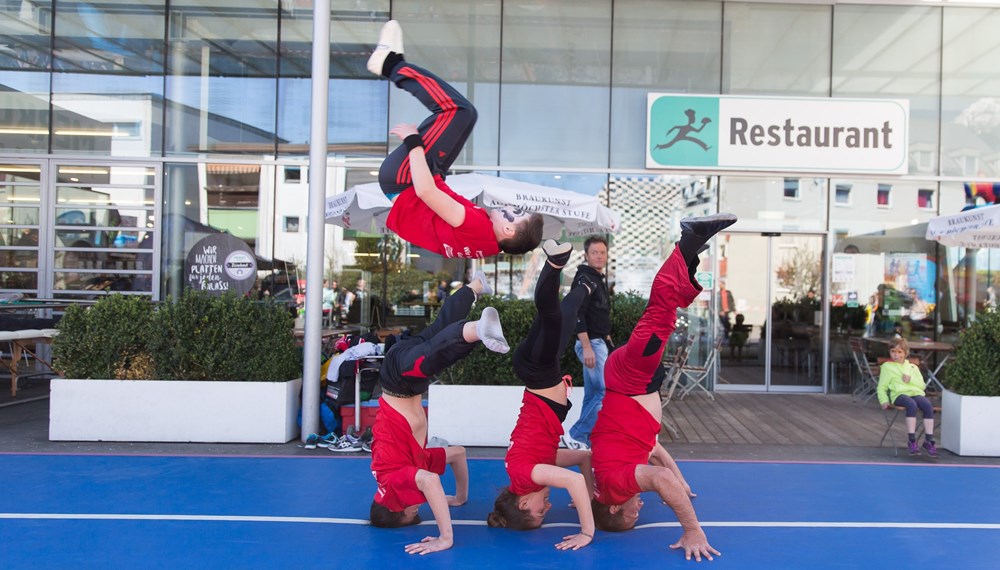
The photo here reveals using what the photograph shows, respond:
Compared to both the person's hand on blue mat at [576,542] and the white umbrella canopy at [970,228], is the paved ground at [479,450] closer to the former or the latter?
the person's hand on blue mat at [576,542]

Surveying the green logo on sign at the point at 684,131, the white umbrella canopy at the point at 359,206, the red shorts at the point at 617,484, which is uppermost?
the green logo on sign at the point at 684,131

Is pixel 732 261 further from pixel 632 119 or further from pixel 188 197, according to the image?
pixel 188 197

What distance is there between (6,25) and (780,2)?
12700 millimetres

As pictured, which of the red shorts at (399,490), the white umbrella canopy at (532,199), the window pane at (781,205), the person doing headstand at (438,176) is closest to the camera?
the person doing headstand at (438,176)

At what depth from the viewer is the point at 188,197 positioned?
1121 cm

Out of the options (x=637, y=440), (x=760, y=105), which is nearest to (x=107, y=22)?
(x=760, y=105)

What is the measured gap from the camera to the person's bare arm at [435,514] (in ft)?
12.9

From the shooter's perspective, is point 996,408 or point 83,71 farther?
point 83,71

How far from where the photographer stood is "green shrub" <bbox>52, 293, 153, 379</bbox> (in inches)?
254

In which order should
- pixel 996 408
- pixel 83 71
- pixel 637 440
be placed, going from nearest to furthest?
1. pixel 637 440
2. pixel 996 408
3. pixel 83 71

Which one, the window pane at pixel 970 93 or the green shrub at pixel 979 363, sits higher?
the window pane at pixel 970 93

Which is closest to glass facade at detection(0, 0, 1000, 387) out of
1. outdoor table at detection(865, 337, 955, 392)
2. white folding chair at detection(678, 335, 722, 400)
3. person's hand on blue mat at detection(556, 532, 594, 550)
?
white folding chair at detection(678, 335, 722, 400)

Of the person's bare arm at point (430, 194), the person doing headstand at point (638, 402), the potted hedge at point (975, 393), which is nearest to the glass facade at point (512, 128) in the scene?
the potted hedge at point (975, 393)

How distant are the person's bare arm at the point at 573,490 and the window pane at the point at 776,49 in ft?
28.9
